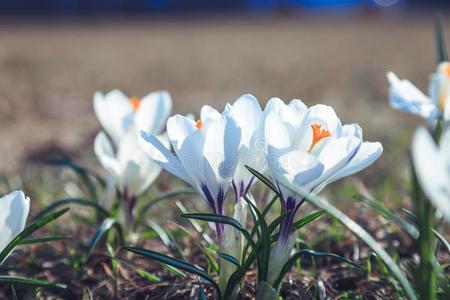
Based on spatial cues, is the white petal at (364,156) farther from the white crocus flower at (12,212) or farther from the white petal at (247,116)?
the white crocus flower at (12,212)

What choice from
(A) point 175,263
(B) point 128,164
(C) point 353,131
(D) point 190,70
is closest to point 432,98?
(C) point 353,131

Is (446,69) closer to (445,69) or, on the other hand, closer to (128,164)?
(445,69)

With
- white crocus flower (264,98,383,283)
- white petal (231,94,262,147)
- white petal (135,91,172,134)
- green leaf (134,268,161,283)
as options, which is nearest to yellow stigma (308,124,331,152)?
white crocus flower (264,98,383,283)

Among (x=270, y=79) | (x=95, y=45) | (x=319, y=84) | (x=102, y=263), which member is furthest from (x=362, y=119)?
(x=95, y=45)

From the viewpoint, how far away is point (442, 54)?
155 centimetres

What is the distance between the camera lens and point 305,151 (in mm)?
1142

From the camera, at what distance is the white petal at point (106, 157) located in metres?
1.57

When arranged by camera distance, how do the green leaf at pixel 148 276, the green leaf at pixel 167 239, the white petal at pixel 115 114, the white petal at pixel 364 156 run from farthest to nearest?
the white petal at pixel 115 114
the green leaf at pixel 167 239
the green leaf at pixel 148 276
the white petal at pixel 364 156

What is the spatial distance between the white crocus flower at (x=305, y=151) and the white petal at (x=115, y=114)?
61 centimetres

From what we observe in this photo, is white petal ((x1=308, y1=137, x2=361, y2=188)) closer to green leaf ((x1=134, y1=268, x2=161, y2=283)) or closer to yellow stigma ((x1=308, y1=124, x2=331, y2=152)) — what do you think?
yellow stigma ((x1=308, y1=124, x2=331, y2=152))

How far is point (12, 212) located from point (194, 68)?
5.37m

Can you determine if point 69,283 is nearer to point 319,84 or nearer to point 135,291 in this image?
point 135,291

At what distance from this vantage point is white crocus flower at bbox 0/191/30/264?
1.16m

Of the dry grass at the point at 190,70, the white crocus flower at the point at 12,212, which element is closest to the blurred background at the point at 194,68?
the dry grass at the point at 190,70
